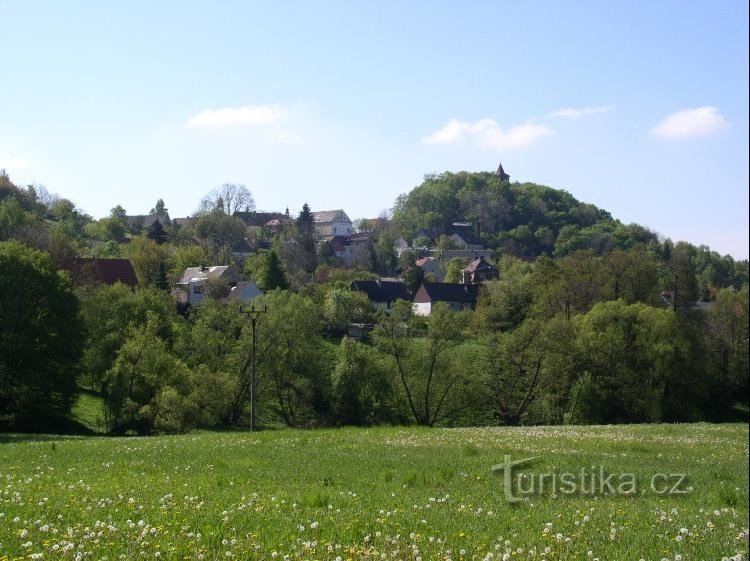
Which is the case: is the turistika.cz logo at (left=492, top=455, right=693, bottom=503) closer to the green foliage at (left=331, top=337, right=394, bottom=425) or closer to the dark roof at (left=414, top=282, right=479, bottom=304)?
the green foliage at (left=331, top=337, right=394, bottom=425)

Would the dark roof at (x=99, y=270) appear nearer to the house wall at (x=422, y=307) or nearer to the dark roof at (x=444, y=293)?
the house wall at (x=422, y=307)

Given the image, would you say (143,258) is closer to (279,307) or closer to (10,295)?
(279,307)

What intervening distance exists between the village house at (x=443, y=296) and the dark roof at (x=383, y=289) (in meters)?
2.81

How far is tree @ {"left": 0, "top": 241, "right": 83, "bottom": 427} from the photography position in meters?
43.1

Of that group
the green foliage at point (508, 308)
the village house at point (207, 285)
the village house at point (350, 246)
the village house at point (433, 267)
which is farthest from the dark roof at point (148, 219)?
the green foliage at point (508, 308)

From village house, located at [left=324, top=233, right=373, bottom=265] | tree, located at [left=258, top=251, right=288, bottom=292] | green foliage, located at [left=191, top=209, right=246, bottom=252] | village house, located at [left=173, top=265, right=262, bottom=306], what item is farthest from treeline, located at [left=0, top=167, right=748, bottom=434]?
village house, located at [left=324, top=233, right=373, bottom=265]

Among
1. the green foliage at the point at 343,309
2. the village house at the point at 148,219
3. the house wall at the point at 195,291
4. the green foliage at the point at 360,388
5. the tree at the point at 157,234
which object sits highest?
the village house at the point at 148,219

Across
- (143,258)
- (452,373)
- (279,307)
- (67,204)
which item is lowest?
(452,373)

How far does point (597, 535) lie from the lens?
941 centimetres

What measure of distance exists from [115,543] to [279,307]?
52435 millimetres

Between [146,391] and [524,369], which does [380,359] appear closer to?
[524,369]

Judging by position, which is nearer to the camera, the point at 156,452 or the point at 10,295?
the point at 156,452

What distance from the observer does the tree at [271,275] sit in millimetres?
94794

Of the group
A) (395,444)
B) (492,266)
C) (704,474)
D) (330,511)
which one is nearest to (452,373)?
(395,444)
